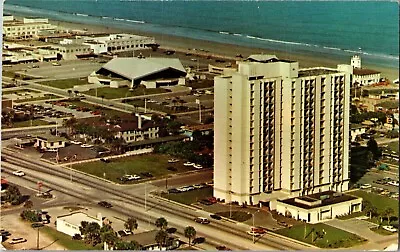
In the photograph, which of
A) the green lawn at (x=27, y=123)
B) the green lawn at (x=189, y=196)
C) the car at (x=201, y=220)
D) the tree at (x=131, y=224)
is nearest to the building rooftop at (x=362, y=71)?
the green lawn at (x=189, y=196)

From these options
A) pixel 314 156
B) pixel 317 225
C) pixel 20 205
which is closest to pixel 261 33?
pixel 314 156

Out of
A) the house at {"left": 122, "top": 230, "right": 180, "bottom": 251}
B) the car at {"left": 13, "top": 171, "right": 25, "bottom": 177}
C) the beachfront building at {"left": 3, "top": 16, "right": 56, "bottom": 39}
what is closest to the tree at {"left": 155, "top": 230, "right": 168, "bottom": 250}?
the house at {"left": 122, "top": 230, "right": 180, "bottom": 251}

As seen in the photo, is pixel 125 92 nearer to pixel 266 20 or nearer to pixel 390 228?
pixel 266 20

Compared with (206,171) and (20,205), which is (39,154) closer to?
(20,205)

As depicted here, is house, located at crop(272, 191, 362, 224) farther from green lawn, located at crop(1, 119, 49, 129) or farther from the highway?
green lawn, located at crop(1, 119, 49, 129)

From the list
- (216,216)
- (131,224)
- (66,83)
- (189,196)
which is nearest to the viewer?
(131,224)

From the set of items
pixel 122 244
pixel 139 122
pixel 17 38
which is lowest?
pixel 122 244

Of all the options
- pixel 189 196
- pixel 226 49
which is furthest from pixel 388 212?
pixel 226 49
